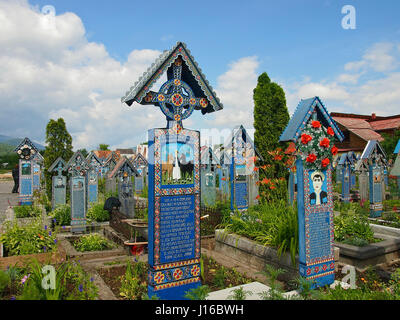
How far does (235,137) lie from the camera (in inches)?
393

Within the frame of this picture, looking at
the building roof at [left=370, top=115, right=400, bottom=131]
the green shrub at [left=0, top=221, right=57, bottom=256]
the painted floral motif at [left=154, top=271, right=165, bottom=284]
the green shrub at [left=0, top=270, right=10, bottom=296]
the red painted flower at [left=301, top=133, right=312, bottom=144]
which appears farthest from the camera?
the building roof at [left=370, top=115, right=400, bottom=131]

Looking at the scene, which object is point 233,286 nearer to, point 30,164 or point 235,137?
point 235,137

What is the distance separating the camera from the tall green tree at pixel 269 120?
12.7 m

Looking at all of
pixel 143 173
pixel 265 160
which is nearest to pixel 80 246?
pixel 265 160

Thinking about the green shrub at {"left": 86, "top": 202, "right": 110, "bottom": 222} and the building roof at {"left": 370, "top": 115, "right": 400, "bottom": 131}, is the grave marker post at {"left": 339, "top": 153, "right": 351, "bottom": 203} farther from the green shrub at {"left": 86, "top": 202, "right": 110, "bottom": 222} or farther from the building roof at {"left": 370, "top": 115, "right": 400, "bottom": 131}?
the building roof at {"left": 370, "top": 115, "right": 400, "bottom": 131}

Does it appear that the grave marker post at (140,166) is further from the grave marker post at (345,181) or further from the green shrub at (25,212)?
the grave marker post at (345,181)

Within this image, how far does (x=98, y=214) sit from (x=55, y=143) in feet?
25.5

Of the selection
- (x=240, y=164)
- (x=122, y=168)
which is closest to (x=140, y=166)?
(x=122, y=168)

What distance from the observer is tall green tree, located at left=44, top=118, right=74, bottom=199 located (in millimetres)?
17062

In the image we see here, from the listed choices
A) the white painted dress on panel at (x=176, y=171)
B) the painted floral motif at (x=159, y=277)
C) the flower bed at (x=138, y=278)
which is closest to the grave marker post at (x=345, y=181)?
the flower bed at (x=138, y=278)

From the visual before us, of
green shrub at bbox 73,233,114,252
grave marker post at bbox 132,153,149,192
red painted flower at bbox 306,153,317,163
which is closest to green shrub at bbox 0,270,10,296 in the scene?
green shrub at bbox 73,233,114,252

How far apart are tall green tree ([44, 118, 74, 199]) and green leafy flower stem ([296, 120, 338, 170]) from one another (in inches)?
596

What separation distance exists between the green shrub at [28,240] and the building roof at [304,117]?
17.0ft

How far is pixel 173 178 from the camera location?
4.86m
